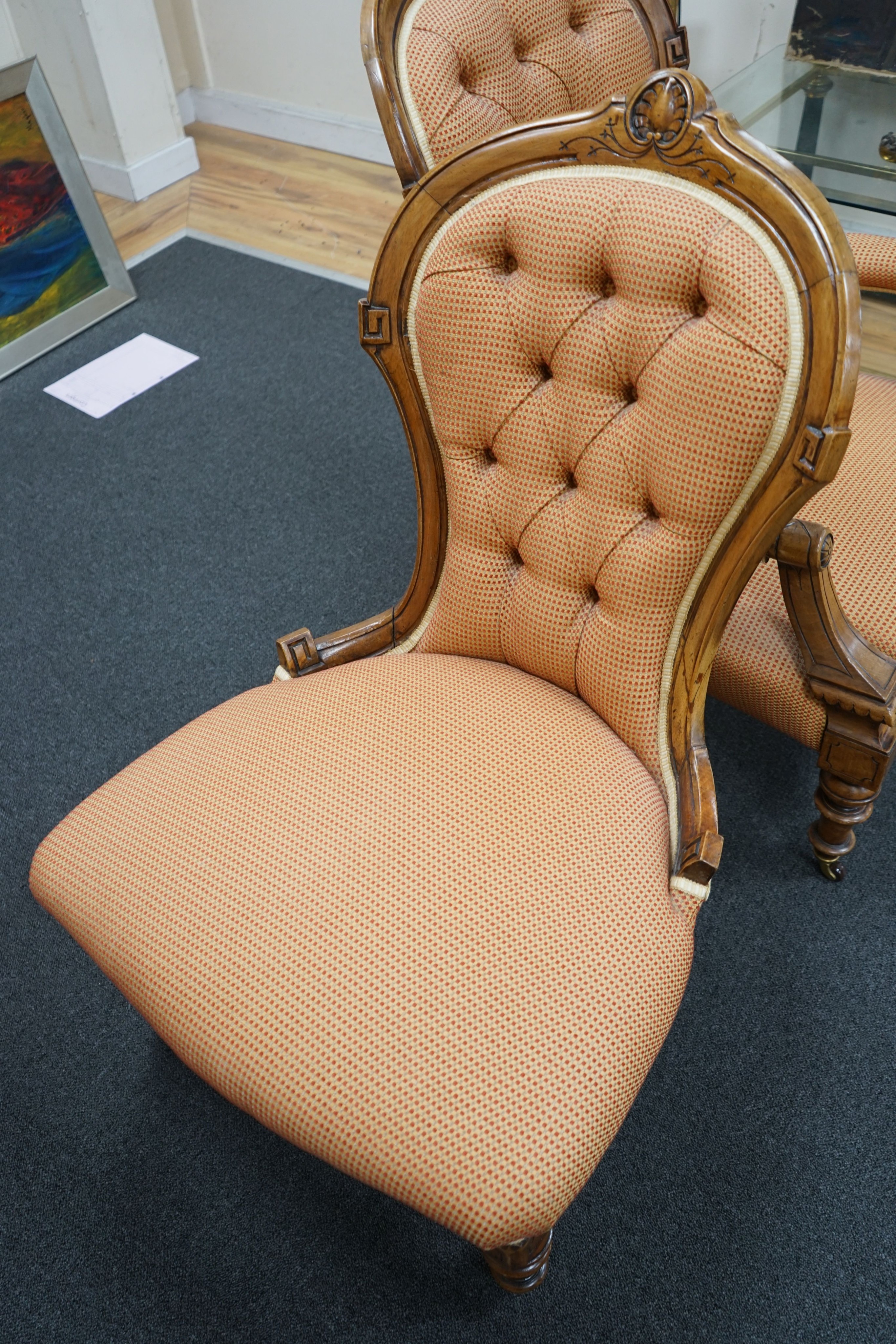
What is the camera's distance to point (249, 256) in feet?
7.93

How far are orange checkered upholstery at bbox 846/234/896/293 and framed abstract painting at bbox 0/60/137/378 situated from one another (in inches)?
62.6

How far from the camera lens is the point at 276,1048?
719 millimetres

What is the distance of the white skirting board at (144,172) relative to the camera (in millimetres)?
2639

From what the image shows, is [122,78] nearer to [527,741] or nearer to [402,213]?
[402,213]

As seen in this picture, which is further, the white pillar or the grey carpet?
the white pillar

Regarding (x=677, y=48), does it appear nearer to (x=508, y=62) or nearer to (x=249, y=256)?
(x=508, y=62)

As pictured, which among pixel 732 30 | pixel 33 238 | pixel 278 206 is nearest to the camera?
pixel 732 30

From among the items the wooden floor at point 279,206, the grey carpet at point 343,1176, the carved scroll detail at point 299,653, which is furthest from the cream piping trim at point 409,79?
the wooden floor at point 279,206

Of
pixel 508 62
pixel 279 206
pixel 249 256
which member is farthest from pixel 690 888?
pixel 279 206

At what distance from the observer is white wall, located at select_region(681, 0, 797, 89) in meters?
1.91

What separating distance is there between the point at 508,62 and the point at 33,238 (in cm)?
131

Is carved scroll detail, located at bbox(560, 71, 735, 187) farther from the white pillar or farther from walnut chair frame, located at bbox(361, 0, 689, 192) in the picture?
the white pillar

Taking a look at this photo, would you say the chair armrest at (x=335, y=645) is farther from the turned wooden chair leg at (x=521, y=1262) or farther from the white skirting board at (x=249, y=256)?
the white skirting board at (x=249, y=256)

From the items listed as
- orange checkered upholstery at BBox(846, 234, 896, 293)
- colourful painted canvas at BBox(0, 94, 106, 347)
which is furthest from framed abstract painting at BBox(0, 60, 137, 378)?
orange checkered upholstery at BBox(846, 234, 896, 293)
